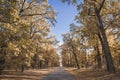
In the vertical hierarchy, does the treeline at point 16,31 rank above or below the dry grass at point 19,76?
above

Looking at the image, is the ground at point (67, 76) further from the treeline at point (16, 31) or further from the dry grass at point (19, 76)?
the treeline at point (16, 31)

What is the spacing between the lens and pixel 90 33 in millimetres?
36312

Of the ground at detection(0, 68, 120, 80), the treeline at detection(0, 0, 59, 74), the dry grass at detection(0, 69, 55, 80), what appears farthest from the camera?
the dry grass at detection(0, 69, 55, 80)

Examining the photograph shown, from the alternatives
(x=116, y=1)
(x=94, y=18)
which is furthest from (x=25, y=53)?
(x=116, y=1)

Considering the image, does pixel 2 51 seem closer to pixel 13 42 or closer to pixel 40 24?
pixel 13 42

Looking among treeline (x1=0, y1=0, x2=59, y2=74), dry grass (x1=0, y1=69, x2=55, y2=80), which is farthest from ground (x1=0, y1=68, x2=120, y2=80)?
treeline (x1=0, y1=0, x2=59, y2=74)

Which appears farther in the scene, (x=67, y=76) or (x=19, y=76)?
(x=67, y=76)

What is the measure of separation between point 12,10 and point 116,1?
15.0 m

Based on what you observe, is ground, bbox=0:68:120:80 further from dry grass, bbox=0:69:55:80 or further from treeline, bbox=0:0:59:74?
treeline, bbox=0:0:59:74

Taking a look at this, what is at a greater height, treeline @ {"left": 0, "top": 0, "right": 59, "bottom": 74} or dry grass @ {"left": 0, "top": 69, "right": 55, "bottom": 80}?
treeline @ {"left": 0, "top": 0, "right": 59, "bottom": 74}

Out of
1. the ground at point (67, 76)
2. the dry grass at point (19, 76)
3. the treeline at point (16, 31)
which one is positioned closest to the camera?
the treeline at point (16, 31)

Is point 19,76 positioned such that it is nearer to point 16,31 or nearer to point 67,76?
point 67,76

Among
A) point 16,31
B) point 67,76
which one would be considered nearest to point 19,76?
point 67,76

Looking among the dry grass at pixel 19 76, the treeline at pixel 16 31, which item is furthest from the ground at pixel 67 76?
the treeline at pixel 16 31
